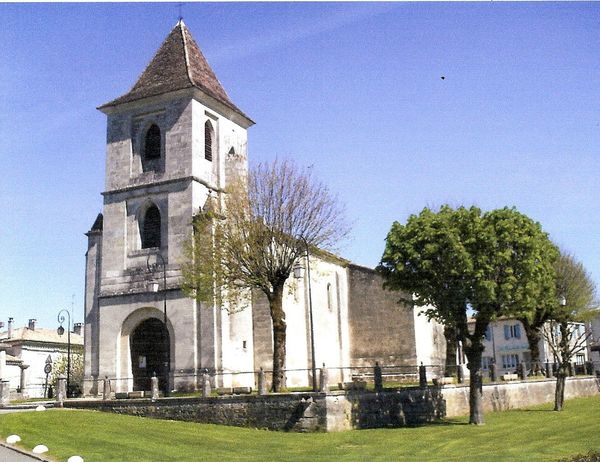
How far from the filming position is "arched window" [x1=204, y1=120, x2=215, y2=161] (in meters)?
39.8

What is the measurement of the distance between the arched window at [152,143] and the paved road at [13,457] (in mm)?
23167

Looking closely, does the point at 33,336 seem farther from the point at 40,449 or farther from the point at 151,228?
the point at 40,449

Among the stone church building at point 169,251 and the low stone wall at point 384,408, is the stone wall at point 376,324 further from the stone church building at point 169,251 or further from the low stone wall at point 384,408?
the low stone wall at point 384,408

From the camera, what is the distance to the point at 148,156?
130 ft

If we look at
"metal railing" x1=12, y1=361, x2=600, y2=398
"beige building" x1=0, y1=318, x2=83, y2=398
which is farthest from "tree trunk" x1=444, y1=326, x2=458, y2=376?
"beige building" x1=0, y1=318, x2=83, y2=398

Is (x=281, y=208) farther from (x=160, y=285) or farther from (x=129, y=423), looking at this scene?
(x=129, y=423)

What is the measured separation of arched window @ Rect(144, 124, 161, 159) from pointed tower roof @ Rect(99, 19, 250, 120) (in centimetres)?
194

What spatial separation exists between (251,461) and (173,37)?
99.0ft

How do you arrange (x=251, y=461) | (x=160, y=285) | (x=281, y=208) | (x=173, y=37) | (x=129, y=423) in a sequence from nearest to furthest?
(x=251, y=461) → (x=129, y=423) → (x=281, y=208) → (x=160, y=285) → (x=173, y=37)

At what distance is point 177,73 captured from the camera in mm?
39906

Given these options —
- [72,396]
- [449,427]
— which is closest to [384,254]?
[449,427]

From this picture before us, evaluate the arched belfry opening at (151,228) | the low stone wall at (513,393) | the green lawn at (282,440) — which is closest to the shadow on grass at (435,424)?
the green lawn at (282,440)

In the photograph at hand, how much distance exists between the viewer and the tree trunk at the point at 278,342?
29.6 m

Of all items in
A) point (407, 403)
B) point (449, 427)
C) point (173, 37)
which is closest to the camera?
point (449, 427)
